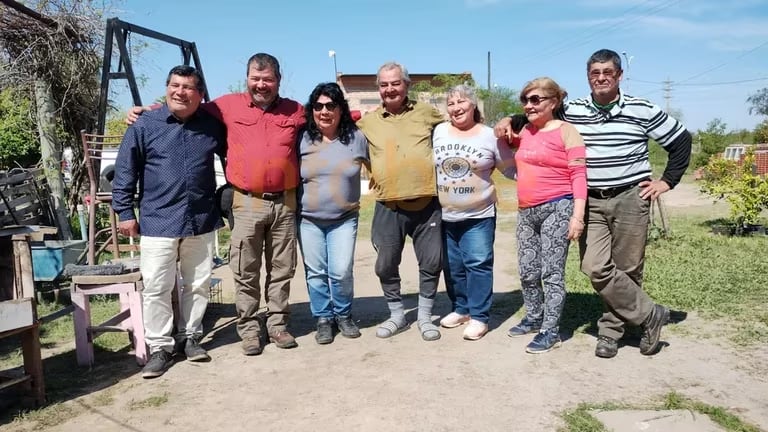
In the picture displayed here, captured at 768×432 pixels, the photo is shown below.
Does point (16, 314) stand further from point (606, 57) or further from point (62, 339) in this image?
point (606, 57)

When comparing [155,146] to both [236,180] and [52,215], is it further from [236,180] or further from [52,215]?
[52,215]

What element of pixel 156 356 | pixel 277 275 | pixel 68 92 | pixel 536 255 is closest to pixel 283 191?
pixel 277 275

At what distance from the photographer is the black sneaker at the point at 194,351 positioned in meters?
3.95

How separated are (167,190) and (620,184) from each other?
2820 mm

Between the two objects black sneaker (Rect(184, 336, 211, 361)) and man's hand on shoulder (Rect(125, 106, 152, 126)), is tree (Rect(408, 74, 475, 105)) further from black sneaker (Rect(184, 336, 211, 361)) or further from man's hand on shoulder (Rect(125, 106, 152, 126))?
black sneaker (Rect(184, 336, 211, 361))

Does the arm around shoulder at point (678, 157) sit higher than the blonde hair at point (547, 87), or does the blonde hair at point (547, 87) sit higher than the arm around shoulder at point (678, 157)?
the blonde hair at point (547, 87)

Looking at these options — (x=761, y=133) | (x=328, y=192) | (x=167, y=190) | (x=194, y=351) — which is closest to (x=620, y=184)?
(x=328, y=192)

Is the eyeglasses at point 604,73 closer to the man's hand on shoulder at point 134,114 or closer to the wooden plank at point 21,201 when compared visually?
the man's hand on shoulder at point 134,114

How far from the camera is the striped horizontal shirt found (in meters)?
3.70

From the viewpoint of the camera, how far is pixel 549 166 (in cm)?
378

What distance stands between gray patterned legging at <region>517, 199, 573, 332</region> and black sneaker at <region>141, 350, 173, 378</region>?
240cm

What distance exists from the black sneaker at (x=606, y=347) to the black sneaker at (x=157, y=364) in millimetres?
2744

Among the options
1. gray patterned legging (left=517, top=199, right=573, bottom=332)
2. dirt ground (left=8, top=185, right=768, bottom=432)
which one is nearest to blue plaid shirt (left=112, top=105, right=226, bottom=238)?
dirt ground (left=8, top=185, right=768, bottom=432)

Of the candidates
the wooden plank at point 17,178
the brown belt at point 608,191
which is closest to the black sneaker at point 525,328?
the brown belt at point 608,191
